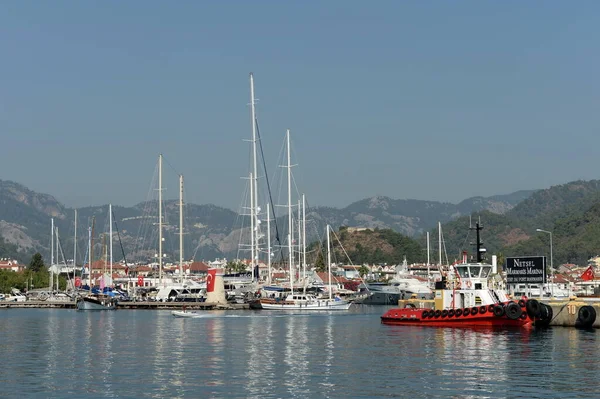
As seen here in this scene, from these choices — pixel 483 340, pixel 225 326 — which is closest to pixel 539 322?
pixel 483 340

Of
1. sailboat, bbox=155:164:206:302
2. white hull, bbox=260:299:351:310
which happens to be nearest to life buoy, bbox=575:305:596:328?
white hull, bbox=260:299:351:310

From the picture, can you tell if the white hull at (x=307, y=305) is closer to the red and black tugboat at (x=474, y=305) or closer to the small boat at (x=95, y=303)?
the small boat at (x=95, y=303)

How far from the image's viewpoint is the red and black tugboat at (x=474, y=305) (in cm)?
7350

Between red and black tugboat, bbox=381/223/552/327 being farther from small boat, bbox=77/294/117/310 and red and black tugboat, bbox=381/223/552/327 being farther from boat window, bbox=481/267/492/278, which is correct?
small boat, bbox=77/294/117/310

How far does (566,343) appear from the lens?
2402 inches

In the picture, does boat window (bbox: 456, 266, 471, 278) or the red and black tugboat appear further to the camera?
boat window (bbox: 456, 266, 471, 278)

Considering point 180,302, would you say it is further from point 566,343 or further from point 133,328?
point 566,343

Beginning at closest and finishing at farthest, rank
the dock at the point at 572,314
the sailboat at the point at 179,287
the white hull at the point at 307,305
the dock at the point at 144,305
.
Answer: the dock at the point at 572,314, the white hull at the point at 307,305, the dock at the point at 144,305, the sailboat at the point at 179,287

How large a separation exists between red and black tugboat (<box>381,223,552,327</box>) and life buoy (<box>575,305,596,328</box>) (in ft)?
8.13

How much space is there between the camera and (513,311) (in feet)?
240

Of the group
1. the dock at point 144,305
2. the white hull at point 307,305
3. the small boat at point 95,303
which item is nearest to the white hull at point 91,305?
the small boat at point 95,303

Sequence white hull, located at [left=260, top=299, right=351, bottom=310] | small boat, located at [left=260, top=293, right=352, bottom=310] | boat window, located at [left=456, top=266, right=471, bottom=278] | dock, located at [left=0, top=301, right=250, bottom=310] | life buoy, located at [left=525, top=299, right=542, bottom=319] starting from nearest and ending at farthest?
life buoy, located at [left=525, top=299, right=542, bottom=319] → boat window, located at [left=456, top=266, right=471, bottom=278] → white hull, located at [left=260, top=299, right=351, bottom=310] → small boat, located at [left=260, top=293, right=352, bottom=310] → dock, located at [left=0, top=301, right=250, bottom=310]

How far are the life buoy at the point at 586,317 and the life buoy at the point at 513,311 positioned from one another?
222 inches

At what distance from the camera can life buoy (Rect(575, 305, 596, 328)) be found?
74.8 meters
